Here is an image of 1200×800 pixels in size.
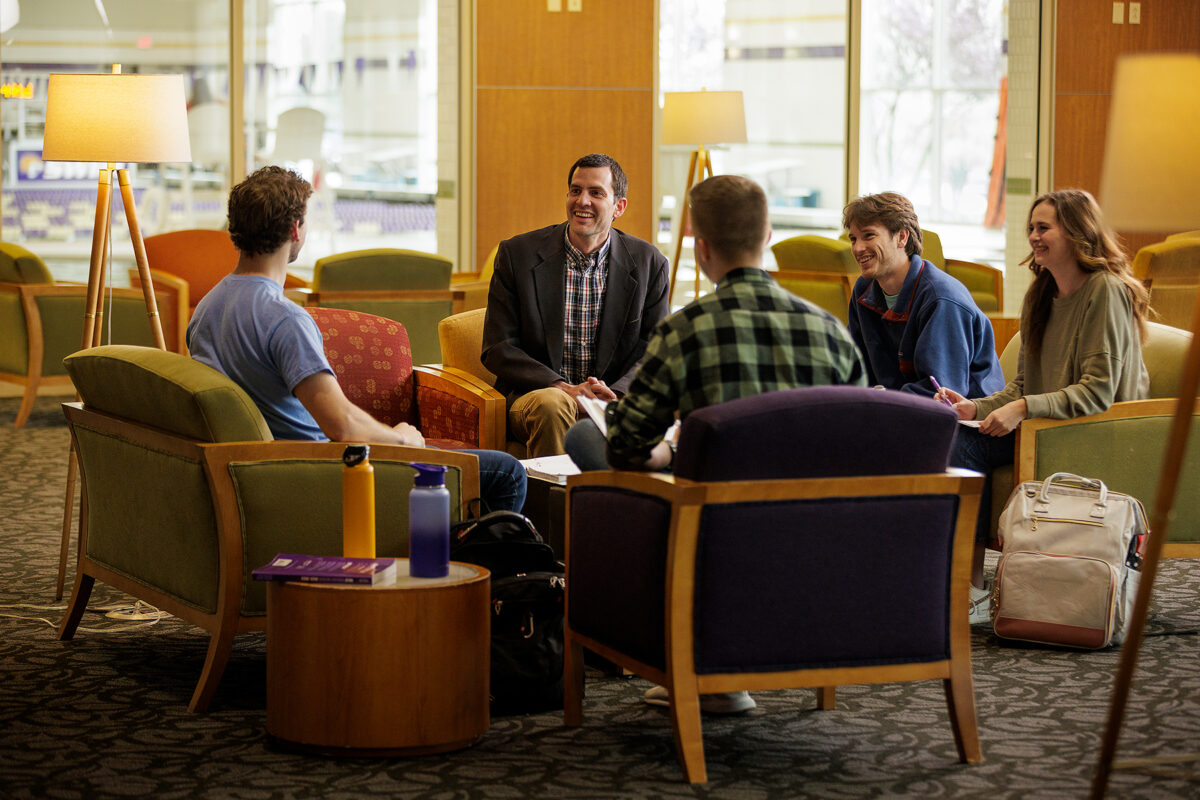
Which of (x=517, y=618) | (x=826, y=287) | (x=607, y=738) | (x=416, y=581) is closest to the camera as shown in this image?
(x=416, y=581)

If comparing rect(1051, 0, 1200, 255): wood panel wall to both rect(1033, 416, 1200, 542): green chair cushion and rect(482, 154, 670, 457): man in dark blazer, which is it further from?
rect(1033, 416, 1200, 542): green chair cushion

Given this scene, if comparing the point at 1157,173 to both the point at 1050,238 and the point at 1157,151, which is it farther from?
the point at 1050,238

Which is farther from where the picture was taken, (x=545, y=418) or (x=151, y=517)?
(x=545, y=418)

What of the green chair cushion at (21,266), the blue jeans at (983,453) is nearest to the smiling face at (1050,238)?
the blue jeans at (983,453)

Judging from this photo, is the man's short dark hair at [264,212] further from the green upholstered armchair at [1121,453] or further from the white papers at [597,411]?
the green upholstered armchair at [1121,453]

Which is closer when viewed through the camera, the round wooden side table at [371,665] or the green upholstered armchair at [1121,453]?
the round wooden side table at [371,665]

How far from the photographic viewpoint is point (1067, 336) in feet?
13.2

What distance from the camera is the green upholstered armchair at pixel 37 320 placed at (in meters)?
7.43

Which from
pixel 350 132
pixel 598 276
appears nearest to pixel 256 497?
pixel 598 276

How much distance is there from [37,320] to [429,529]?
5.23 metres

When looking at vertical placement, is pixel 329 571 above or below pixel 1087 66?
below

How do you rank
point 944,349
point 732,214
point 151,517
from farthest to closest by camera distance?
point 944,349 < point 151,517 < point 732,214

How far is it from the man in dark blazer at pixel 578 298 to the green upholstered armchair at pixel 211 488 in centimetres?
139

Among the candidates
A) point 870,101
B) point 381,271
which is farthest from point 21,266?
point 870,101
